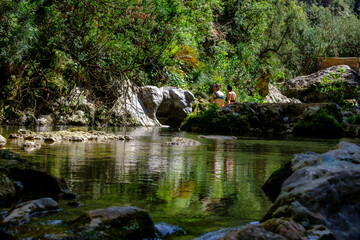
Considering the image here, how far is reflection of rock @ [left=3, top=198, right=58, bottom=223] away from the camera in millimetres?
2293

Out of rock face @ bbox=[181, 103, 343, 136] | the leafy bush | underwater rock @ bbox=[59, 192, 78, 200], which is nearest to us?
underwater rock @ bbox=[59, 192, 78, 200]

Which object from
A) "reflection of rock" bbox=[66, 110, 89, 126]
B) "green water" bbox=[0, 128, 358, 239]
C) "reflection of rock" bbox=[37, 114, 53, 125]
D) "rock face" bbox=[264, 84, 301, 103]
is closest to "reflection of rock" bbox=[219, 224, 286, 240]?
"green water" bbox=[0, 128, 358, 239]

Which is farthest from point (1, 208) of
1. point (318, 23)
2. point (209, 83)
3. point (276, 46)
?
point (318, 23)

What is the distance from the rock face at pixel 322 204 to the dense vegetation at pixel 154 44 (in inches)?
119

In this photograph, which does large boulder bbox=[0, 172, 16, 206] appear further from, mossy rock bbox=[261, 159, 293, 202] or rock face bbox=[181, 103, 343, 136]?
rock face bbox=[181, 103, 343, 136]

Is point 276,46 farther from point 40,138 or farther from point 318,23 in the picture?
point 40,138

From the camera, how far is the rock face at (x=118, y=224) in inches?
84.9

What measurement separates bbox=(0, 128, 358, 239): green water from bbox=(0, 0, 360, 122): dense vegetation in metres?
1.28

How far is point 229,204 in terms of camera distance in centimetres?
315

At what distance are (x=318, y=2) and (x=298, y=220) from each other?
59117 mm

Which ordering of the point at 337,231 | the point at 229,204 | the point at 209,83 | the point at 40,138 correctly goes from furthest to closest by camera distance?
1. the point at 209,83
2. the point at 40,138
3. the point at 229,204
4. the point at 337,231

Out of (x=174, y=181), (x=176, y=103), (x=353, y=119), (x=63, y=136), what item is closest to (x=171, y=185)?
(x=174, y=181)

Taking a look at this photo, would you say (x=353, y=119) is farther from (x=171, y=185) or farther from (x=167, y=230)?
(x=167, y=230)

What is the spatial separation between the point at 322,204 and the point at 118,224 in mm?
1290
